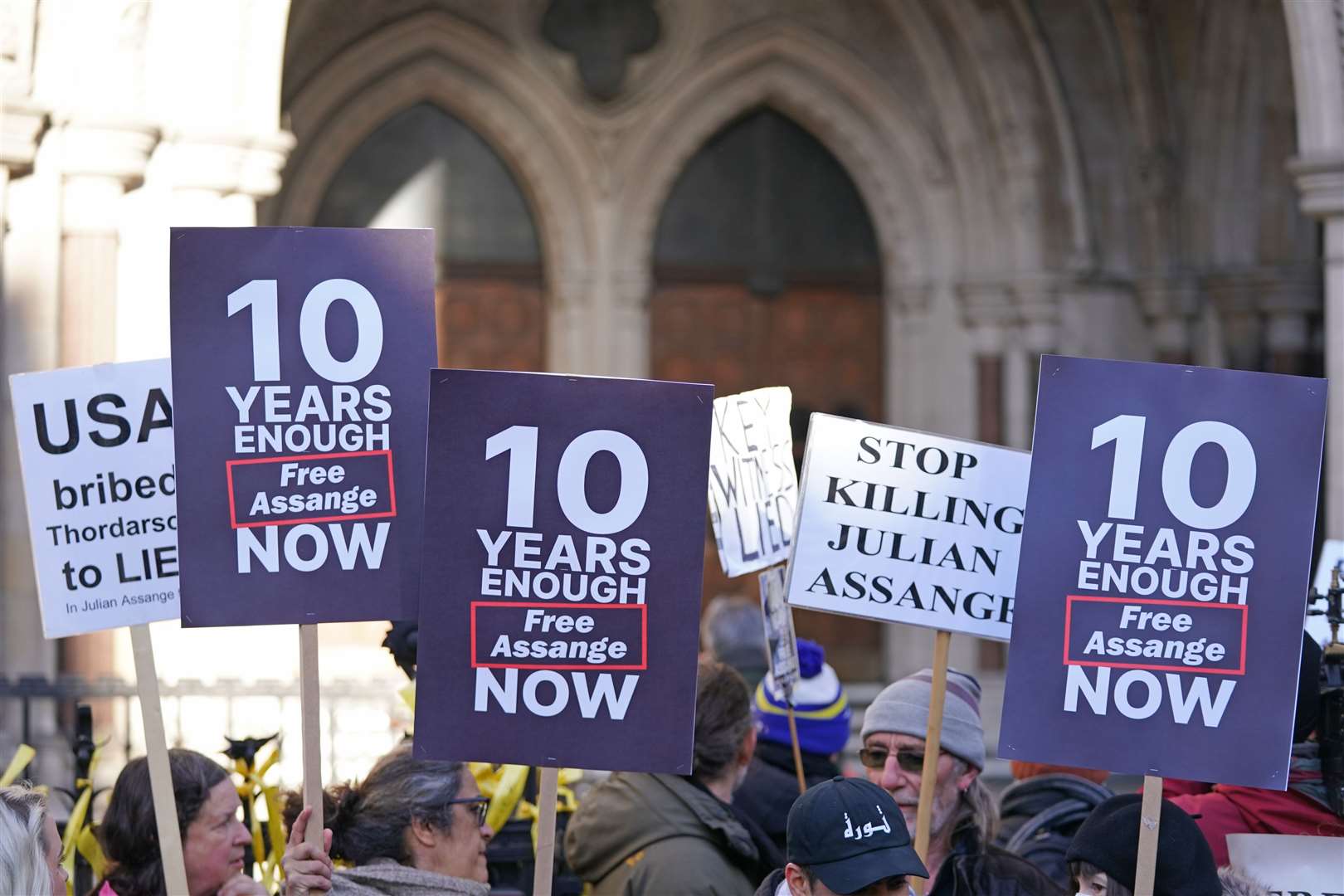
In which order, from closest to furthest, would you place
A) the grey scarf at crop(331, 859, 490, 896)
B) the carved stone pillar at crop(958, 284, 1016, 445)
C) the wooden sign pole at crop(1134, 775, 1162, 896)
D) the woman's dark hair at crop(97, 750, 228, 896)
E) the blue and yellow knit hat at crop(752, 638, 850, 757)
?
the wooden sign pole at crop(1134, 775, 1162, 896), the grey scarf at crop(331, 859, 490, 896), the woman's dark hair at crop(97, 750, 228, 896), the blue and yellow knit hat at crop(752, 638, 850, 757), the carved stone pillar at crop(958, 284, 1016, 445)

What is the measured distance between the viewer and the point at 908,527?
4059 mm

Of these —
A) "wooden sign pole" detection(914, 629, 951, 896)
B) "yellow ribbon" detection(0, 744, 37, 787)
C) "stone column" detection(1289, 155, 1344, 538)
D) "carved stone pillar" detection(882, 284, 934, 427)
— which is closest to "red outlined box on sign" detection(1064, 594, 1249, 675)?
"wooden sign pole" detection(914, 629, 951, 896)

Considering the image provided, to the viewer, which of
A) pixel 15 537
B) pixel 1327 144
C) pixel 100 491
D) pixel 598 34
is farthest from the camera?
pixel 598 34

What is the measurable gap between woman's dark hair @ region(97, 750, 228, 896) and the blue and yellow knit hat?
1.84 meters

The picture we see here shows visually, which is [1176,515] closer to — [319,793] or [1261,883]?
[1261,883]

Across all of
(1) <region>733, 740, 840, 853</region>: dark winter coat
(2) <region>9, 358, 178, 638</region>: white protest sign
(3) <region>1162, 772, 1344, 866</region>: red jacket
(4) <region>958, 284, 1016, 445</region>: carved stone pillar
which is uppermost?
(4) <region>958, 284, 1016, 445</region>: carved stone pillar

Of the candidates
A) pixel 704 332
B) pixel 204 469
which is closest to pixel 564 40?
pixel 704 332

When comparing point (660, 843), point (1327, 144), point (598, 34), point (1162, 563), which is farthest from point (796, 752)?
point (598, 34)

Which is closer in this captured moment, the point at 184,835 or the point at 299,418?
the point at 299,418

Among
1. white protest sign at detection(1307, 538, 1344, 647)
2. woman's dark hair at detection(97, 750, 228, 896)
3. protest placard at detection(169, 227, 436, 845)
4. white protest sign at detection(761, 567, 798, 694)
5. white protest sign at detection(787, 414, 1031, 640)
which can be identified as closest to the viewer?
protest placard at detection(169, 227, 436, 845)

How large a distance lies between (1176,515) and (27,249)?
5597 mm

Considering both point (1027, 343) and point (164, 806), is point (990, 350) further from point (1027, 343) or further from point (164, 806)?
point (164, 806)

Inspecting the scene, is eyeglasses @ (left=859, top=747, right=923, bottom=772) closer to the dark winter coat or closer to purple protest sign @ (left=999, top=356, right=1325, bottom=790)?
purple protest sign @ (left=999, top=356, right=1325, bottom=790)

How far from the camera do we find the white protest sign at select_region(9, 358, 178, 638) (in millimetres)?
3775
